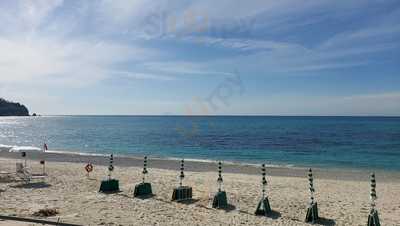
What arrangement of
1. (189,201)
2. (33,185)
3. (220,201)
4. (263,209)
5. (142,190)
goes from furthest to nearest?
1. (33,185)
2. (142,190)
3. (189,201)
4. (220,201)
5. (263,209)

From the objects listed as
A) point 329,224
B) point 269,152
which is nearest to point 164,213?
point 329,224

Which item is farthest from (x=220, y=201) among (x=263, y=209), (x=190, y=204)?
(x=263, y=209)

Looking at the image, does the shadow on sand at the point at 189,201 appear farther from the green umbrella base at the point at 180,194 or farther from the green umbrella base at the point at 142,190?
the green umbrella base at the point at 142,190

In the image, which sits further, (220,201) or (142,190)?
(142,190)

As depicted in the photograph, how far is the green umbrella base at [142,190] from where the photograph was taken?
1392 centimetres

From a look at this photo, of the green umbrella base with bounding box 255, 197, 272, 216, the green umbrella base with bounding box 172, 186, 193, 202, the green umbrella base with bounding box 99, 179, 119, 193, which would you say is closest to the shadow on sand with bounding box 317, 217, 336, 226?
the green umbrella base with bounding box 255, 197, 272, 216

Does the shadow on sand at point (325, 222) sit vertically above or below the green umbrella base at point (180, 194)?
below

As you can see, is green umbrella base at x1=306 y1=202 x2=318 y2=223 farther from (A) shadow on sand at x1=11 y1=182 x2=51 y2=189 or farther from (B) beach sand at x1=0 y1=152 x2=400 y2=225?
(A) shadow on sand at x1=11 y1=182 x2=51 y2=189

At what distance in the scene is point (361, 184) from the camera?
64.4ft

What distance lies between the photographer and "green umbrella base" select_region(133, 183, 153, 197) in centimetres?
1392

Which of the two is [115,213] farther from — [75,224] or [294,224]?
[294,224]

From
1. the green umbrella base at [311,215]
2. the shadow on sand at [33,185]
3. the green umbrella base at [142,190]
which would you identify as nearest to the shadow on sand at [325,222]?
the green umbrella base at [311,215]

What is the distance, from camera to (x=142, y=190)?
14.1m

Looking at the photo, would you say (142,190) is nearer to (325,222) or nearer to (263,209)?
(263,209)
